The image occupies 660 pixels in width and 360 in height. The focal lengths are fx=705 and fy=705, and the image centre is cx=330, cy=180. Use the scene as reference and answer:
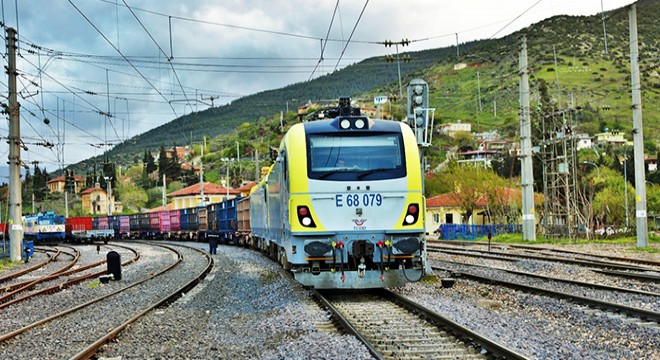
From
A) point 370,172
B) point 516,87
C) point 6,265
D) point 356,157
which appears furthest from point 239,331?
point 516,87

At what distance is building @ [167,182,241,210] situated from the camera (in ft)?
338

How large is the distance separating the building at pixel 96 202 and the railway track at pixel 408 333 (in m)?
119

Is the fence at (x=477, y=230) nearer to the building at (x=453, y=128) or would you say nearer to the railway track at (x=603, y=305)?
the railway track at (x=603, y=305)

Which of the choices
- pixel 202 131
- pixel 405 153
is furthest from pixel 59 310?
pixel 202 131

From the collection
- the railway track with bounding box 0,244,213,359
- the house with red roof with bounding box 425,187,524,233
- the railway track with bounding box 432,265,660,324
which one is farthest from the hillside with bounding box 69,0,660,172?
the railway track with bounding box 432,265,660,324

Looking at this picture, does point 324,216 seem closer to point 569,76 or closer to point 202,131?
point 569,76

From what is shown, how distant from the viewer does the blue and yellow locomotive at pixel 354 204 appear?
12.4 metres

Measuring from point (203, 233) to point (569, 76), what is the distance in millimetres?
110465

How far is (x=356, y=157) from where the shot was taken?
42.1ft

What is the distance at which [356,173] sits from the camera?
12695mm

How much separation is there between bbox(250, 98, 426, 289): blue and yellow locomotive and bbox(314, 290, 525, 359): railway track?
0.60 meters

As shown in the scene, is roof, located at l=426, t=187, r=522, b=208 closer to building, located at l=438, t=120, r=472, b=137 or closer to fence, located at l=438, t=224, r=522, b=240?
fence, located at l=438, t=224, r=522, b=240

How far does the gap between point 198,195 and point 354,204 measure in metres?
97.7

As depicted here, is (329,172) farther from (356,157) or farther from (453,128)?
(453,128)
